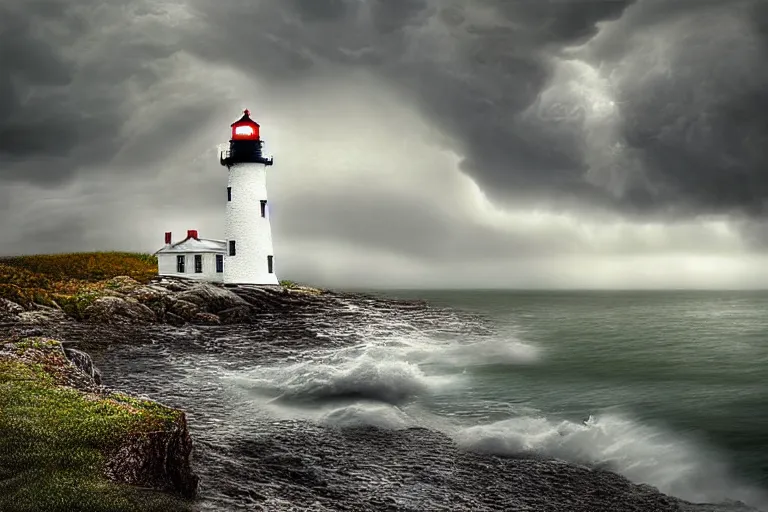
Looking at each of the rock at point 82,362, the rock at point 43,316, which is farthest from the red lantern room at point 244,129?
the rock at point 82,362

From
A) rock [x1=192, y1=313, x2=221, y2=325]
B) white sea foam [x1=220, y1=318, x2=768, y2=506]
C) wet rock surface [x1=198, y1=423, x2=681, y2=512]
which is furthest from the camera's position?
rock [x1=192, y1=313, x2=221, y2=325]

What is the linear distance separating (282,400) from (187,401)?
2.69 m

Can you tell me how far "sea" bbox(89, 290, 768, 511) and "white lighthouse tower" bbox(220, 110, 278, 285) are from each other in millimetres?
13744

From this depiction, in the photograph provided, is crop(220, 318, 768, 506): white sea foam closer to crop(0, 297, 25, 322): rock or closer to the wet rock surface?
the wet rock surface

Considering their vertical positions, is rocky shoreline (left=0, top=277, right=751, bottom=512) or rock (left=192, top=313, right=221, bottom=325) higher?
rock (left=192, top=313, right=221, bottom=325)

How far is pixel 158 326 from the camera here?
32625 mm

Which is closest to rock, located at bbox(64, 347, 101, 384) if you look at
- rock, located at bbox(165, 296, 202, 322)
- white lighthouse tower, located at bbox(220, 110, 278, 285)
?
rock, located at bbox(165, 296, 202, 322)

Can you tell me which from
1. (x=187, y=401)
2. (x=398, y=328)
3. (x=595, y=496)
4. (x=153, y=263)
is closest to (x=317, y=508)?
(x=595, y=496)

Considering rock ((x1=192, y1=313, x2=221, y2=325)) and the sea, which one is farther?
rock ((x1=192, y1=313, x2=221, y2=325))

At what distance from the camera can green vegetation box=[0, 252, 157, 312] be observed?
32.3 metres

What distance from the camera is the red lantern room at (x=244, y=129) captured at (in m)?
47.4

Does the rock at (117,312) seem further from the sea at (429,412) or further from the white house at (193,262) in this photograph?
the white house at (193,262)

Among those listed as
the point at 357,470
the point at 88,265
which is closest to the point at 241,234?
the point at 88,265

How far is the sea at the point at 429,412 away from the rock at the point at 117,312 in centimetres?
248
